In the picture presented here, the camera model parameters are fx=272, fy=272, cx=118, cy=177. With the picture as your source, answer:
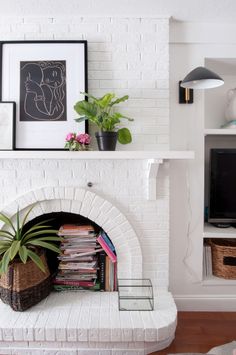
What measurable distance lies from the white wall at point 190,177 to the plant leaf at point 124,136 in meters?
0.39

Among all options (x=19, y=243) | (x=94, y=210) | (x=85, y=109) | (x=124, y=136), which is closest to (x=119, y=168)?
(x=124, y=136)

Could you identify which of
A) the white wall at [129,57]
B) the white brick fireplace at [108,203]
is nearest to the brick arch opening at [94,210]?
the white brick fireplace at [108,203]

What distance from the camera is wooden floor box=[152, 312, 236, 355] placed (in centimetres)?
179

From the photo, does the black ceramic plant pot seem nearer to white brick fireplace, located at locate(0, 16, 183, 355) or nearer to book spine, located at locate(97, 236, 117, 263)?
white brick fireplace, located at locate(0, 16, 183, 355)

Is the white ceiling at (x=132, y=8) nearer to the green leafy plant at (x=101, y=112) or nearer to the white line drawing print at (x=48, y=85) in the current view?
the white line drawing print at (x=48, y=85)

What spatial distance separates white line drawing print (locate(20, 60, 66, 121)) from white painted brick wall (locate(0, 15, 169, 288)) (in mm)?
206

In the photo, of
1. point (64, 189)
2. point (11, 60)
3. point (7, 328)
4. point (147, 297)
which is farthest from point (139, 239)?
point (11, 60)

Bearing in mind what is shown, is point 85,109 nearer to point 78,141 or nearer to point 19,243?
point 78,141

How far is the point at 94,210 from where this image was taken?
202cm

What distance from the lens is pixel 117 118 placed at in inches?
73.4

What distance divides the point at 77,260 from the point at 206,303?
1.10 metres

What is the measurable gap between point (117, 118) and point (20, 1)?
1.00 metres

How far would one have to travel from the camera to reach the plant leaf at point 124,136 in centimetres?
191

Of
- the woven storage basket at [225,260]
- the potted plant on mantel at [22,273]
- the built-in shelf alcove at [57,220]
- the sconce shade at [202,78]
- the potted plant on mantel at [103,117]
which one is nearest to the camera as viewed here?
the sconce shade at [202,78]
